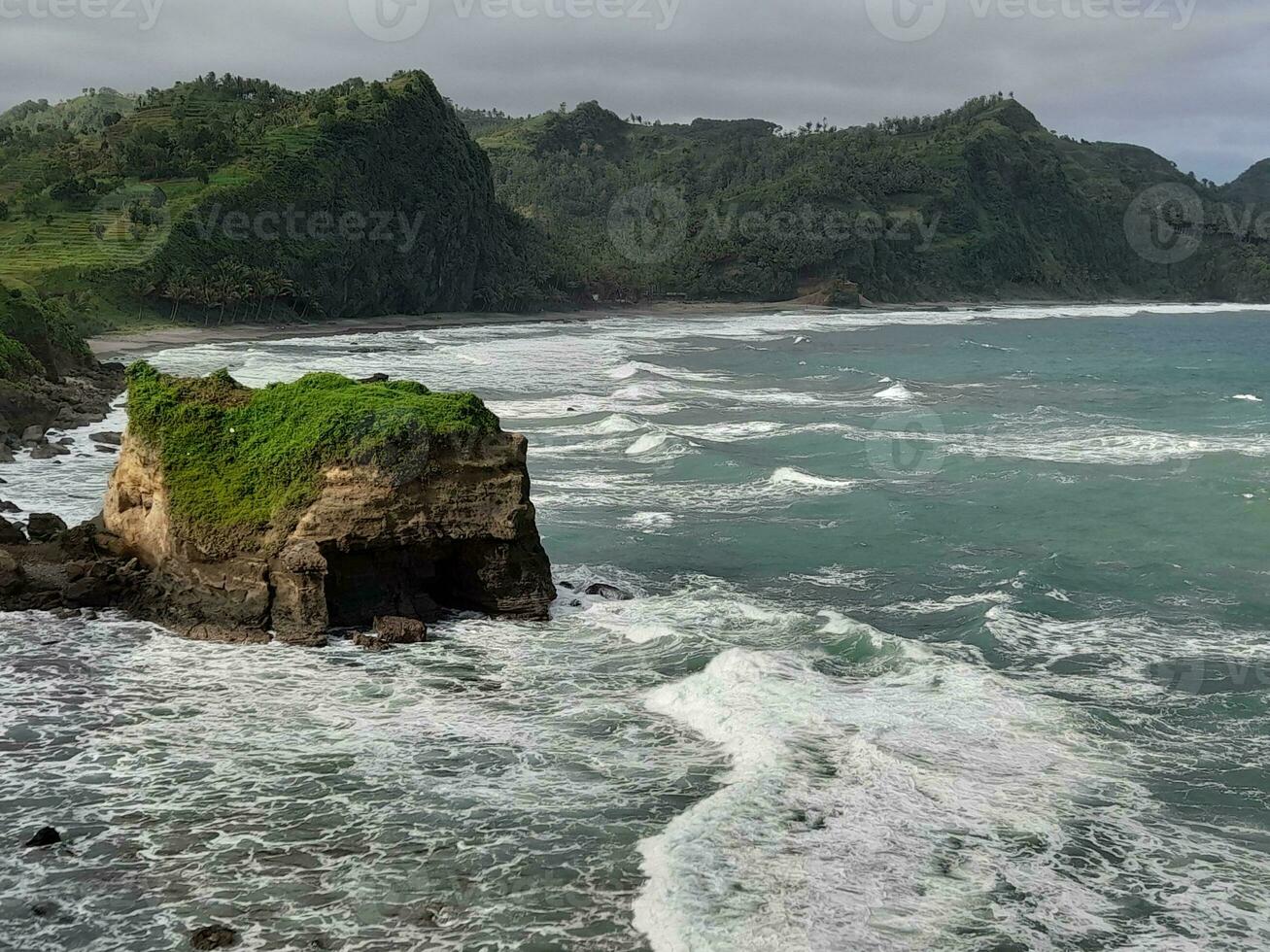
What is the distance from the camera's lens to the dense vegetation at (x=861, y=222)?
140250 mm

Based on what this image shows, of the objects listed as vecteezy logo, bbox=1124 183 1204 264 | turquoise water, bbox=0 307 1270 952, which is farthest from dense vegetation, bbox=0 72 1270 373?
A: turquoise water, bbox=0 307 1270 952

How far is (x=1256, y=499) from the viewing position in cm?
2666

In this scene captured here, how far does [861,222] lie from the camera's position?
14925cm

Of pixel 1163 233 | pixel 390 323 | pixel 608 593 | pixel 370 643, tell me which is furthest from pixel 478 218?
pixel 1163 233

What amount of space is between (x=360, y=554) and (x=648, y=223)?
145023mm

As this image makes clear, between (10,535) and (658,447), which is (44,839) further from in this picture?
(658,447)

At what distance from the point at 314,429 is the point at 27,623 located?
169 inches

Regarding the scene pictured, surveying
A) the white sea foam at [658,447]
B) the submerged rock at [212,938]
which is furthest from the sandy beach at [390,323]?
the submerged rock at [212,938]

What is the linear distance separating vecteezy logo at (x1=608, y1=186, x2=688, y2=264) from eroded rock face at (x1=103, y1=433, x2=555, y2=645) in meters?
129

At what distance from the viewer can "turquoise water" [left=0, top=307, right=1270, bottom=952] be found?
9.17 m

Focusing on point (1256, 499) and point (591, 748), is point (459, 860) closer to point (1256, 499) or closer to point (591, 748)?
point (591, 748)

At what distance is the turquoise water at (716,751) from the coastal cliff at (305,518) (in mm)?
754

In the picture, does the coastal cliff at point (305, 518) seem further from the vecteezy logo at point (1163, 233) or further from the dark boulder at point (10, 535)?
the vecteezy logo at point (1163, 233)

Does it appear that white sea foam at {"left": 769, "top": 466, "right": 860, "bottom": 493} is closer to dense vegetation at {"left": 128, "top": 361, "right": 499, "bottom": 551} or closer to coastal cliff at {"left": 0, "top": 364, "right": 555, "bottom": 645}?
coastal cliff at {"left": 0, "top": 364, "right": 555, "bottom": 645}
